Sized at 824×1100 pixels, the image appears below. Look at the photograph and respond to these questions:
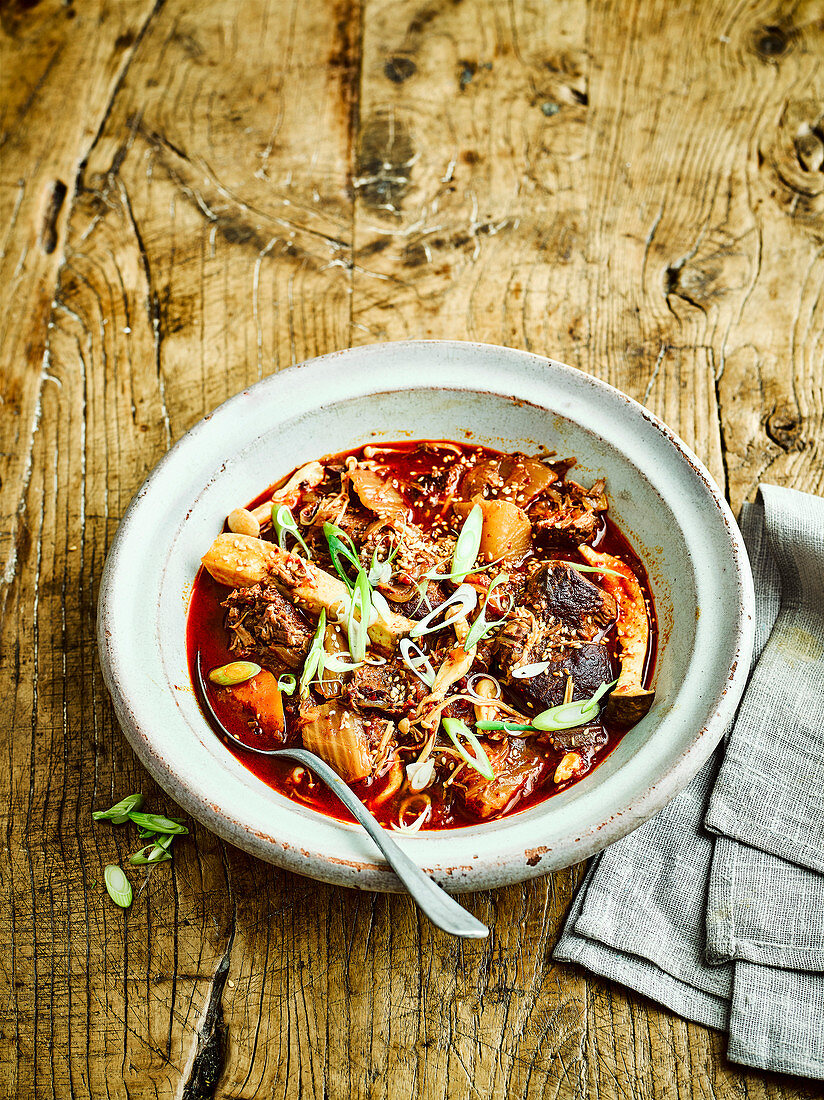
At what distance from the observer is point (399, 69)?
4.48 metres

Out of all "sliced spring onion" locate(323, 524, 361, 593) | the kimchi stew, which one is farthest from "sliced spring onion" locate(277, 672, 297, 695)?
"sliced spring onion" locate(323, 524, 361, 593)

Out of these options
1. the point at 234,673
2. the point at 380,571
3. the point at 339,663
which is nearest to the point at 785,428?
the point at 380,571

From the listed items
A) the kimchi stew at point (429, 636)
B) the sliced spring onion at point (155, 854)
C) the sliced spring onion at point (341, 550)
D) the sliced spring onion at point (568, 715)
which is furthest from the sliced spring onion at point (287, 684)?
the sliced spring onion at point (568, 715)

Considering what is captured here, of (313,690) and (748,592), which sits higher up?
(748,592)

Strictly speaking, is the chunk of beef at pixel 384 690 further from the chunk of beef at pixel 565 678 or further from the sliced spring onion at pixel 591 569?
the sliced spring onion at pixel 591 569

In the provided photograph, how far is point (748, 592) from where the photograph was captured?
2.42 meters

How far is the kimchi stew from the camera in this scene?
7.95ft

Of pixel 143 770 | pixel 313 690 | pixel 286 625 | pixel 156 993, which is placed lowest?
pixel 156 993

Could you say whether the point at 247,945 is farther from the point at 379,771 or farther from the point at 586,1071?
the point at 586,1071

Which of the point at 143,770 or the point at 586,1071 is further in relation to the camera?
the point at 143,770

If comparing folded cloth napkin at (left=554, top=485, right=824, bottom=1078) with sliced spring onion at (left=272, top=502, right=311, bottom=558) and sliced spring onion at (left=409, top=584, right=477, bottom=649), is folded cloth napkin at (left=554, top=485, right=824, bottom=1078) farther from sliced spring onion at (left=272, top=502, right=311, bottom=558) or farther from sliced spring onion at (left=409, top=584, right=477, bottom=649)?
sliced spring onion at (left=272, top=502, right=311, bottom=558)

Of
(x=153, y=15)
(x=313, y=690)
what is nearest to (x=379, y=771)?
(x=313, y=690)

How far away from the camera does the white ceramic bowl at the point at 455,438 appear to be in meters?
2.13

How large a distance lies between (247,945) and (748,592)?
1665mm
